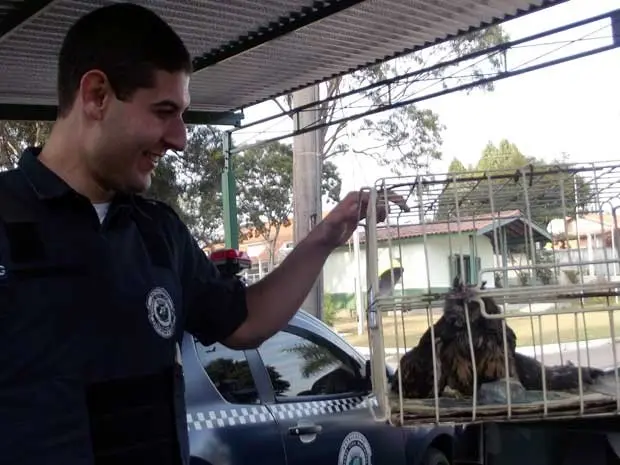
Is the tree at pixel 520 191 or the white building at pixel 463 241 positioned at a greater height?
the tree at pixel 520 191

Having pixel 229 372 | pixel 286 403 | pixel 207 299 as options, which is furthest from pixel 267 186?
pixel 207 299

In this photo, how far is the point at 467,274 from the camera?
251 centimetres

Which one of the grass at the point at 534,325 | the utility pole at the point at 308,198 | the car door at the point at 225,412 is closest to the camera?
the grass at the point at 534,325

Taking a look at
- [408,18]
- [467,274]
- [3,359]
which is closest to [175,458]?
[3,359]

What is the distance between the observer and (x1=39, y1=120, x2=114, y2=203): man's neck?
6.40ft

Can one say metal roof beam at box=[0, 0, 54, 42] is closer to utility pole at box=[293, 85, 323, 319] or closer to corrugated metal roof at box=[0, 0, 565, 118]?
corrugated metal roof at box=[0, 0, 565, 118]

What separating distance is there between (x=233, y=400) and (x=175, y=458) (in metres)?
2.23

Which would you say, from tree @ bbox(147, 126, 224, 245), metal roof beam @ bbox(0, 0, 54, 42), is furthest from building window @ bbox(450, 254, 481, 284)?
tree @ bbox(147, 126, 224, 245)

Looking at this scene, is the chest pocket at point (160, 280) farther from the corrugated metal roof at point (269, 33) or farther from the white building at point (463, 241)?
the corrugated metal roof at point (269, 33)

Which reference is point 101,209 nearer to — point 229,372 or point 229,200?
point 229,372

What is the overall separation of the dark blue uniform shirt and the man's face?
9 centimetres

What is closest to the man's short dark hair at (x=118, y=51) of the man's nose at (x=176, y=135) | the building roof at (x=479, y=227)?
the man's nose at (x=176, y=135)

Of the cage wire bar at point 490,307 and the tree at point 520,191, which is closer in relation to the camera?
the cage wire bar at point 490,307

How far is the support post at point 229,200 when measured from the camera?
8773mm
